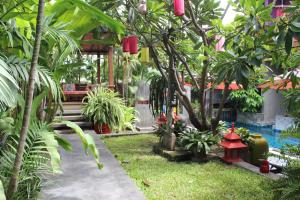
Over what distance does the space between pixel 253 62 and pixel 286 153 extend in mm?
1230

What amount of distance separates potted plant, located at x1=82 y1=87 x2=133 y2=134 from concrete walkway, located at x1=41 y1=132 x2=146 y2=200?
98.4 inches

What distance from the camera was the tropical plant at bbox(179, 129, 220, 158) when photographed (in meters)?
4.23

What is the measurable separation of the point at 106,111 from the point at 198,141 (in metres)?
2.94

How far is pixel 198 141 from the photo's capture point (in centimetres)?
429

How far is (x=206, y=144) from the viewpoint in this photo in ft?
13.9

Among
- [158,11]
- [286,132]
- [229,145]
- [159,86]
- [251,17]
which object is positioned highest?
[158,11]

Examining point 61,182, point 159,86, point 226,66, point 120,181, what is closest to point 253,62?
point 226,66

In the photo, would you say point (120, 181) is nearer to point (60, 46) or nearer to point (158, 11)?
point (60, 46)

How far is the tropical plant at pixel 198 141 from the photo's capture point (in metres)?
4.23

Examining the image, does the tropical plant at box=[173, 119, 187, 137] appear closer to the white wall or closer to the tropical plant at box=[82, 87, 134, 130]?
the tropical plant at box=[82, 87, 134, 130]

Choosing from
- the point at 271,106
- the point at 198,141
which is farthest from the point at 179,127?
the point at 271,106

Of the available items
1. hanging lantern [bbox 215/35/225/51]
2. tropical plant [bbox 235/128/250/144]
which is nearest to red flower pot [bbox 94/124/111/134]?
tropical plant [bbox 235/128/250/144]

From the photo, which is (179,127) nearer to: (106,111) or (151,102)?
(151,102)

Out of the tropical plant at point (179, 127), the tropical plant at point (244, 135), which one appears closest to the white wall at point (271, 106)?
the tropical plant at point (179, 127)
